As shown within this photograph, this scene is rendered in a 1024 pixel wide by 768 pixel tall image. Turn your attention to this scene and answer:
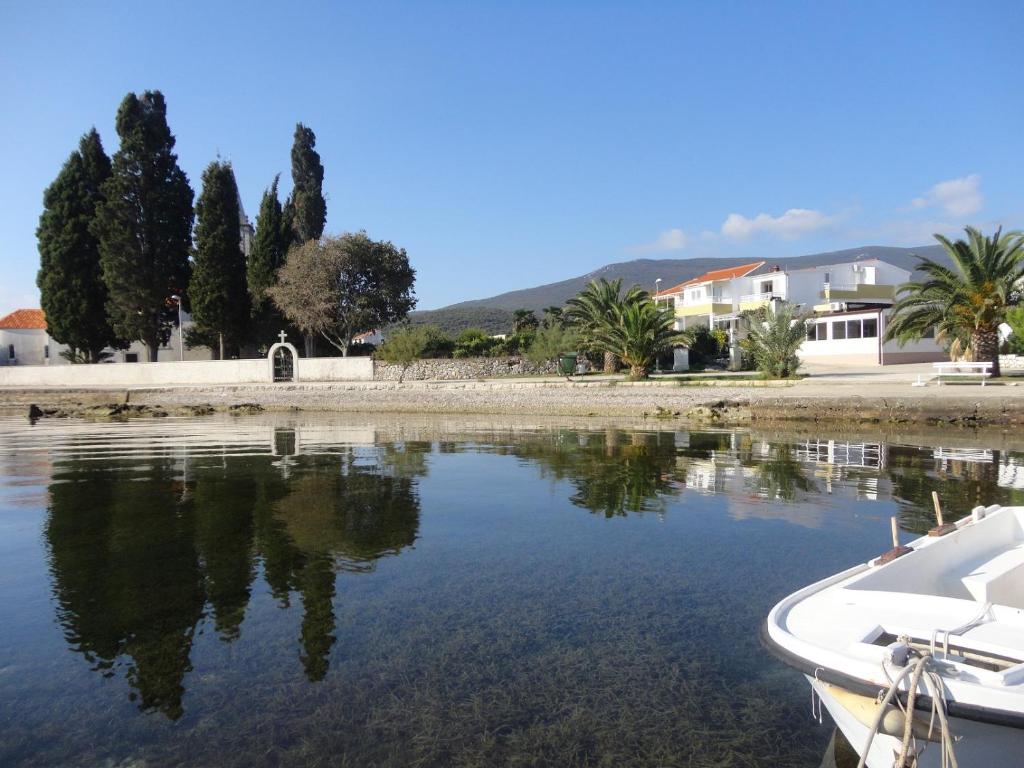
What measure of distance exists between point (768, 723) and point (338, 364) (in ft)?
123

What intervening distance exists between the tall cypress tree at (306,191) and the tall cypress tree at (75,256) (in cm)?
1120

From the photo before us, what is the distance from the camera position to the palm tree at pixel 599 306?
33219 millimetres

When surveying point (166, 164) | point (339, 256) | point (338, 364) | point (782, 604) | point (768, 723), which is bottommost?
point (768, 723)

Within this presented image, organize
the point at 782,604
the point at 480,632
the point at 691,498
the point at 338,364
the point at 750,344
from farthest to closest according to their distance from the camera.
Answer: the point at 338,364 < the point at 750,344 < the point at 691,498 < the point at 480,632 < the point at 782,604

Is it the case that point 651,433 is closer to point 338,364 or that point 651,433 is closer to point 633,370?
point 633,370

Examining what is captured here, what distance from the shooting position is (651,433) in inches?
860

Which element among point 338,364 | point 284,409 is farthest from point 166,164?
point 284,409

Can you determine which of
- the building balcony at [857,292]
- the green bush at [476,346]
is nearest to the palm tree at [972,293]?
the green bush at [476,346]

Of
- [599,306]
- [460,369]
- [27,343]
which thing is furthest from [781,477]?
[27,343]

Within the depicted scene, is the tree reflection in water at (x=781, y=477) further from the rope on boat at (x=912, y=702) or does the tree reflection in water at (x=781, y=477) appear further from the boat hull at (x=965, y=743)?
the rope on boat at (x=912, y=702)

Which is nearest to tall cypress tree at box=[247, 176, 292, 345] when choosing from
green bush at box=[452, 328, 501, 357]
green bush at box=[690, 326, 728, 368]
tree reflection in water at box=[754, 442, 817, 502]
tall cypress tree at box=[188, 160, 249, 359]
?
tall cypress tree at box=[188, 160, 249, 359]

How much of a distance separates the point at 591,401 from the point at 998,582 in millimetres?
23757

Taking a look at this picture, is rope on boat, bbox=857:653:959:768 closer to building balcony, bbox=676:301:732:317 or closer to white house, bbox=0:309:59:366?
building balcony, bbox=676:301:732:317

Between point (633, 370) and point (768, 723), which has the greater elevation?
point (633, 370)
